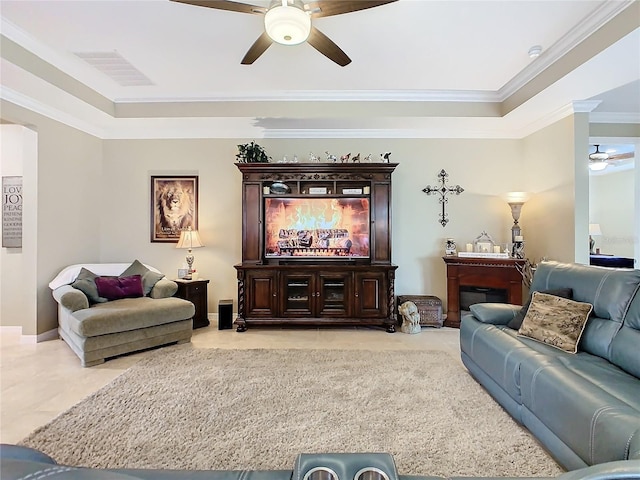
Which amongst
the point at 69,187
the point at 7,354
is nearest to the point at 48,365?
the point at 7,354

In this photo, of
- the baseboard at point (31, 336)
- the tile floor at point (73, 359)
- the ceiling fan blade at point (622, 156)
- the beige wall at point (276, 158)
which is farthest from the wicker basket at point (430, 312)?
the ceiling fan blade at point (622, 156)

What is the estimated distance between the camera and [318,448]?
1951 millimetres

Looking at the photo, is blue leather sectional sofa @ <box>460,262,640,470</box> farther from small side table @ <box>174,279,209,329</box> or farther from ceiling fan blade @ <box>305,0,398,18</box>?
small side table @ <box>174,279,209,329</box>

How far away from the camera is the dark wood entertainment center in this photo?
14.6ft

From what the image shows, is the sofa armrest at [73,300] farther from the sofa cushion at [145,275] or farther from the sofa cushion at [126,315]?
the sofa cushion at [145,275]

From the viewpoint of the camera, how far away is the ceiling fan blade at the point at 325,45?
251 centimetres

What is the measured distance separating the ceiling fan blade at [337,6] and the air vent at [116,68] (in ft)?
7.36

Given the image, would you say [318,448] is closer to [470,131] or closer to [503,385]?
[503,385]

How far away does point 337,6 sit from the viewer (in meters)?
2.26

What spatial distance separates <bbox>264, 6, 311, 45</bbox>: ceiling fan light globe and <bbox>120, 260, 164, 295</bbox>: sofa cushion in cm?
337

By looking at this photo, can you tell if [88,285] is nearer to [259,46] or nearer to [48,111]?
[48,111]

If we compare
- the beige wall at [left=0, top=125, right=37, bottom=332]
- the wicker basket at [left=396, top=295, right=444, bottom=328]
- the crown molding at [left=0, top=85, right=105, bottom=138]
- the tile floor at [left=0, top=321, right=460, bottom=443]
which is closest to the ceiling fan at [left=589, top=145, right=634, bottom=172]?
the wicker basket at [left=396, top=295, right=444, bottom=328]

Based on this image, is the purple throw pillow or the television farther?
the television

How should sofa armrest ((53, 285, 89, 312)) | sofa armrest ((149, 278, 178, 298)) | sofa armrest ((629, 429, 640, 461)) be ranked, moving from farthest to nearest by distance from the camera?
sofa armrest ((149, 278, 178, 298)) < sofa armrest ((53, 285, 89, 312)) < sofa armrest ((629, 429, 640, 461))
